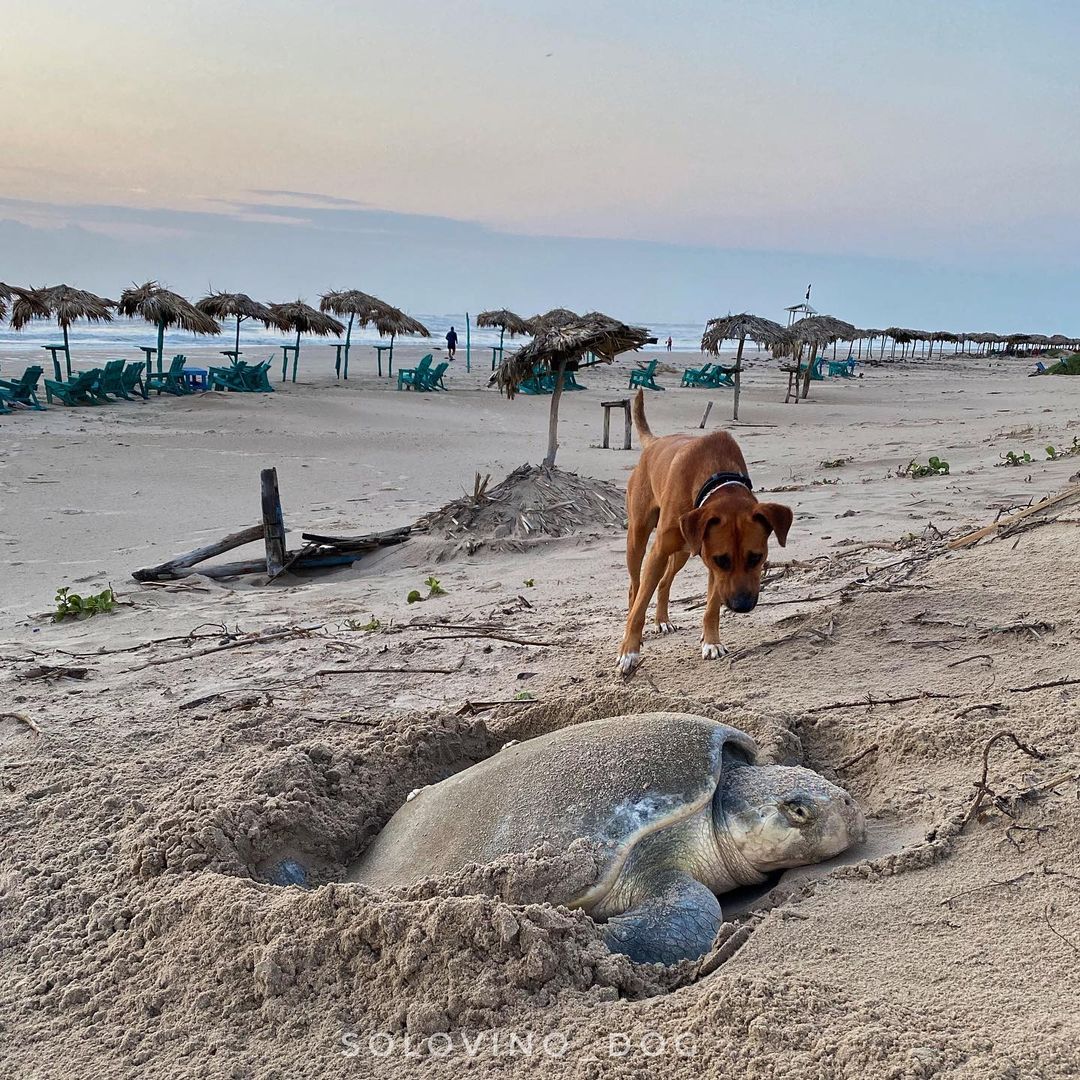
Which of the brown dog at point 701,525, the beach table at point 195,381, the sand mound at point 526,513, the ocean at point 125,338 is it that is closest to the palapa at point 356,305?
the beach table at point 195,381

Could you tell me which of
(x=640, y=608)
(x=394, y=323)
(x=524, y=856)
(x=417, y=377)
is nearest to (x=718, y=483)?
(x=640, y=608)

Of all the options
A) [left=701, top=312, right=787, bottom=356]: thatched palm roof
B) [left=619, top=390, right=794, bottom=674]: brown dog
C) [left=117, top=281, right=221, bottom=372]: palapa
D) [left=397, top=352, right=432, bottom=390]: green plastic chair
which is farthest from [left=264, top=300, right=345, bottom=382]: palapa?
[left=619, top=390, right=794, bottom=674]: brown dog

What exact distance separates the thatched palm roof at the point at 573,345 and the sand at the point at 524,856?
513 cm

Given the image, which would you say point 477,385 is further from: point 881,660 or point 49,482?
point 881,660

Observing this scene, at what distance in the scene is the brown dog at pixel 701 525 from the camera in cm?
325

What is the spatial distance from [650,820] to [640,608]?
1634mm

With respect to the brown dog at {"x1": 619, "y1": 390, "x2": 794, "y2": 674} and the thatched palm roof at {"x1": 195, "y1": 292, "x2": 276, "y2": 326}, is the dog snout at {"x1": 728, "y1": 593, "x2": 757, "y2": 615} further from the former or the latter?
the thatched palm roof at {"x1": 195, "y1": 292, "x2": 276, "y2": 326}

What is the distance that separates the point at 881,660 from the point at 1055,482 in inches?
178

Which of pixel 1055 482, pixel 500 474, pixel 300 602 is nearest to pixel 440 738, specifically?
pixel 300 602

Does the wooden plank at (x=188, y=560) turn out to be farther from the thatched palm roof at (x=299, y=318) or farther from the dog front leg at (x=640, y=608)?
the thatched palm roof at (x=299, y=318)

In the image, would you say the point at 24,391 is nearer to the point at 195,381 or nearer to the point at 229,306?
the point at 195,381

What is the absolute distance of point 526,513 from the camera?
308 inches

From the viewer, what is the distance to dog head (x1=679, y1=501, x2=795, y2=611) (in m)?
3.23

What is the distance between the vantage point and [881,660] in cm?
338
